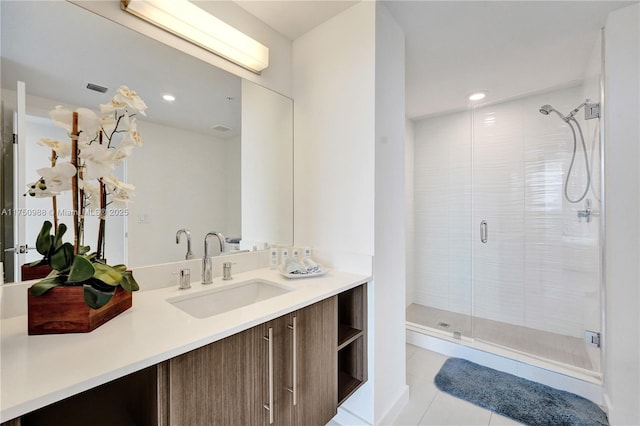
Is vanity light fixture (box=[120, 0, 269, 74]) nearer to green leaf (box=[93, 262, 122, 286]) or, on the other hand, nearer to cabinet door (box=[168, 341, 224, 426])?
green leaf (box=[93, 262, 122, 286])

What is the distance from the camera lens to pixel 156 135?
1.25 m

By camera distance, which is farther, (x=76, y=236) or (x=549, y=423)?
(x=549, y=423)

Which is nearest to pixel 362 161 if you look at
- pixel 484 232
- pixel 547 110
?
pixel 484 232

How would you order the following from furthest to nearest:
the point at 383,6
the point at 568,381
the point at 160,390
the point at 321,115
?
the point at 568,381 < the point at 321,115 < the point at 383,6 < the point at 160,390

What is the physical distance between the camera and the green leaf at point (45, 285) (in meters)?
0.73

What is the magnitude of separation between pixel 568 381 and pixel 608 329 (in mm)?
536

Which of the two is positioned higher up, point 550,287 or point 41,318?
point 41,318

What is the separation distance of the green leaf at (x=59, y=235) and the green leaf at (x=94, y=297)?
243mm

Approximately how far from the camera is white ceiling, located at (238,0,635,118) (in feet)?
4.94

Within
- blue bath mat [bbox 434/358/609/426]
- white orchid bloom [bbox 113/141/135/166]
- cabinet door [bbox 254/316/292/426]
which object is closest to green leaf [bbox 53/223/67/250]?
white orchid bloom [bbox 113/141/135/166]

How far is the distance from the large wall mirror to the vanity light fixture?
0.09 m

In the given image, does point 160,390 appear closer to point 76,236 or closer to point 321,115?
point 76,236

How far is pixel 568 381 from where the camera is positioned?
184 centimetres

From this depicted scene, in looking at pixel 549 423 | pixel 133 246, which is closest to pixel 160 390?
pixel 133 246
